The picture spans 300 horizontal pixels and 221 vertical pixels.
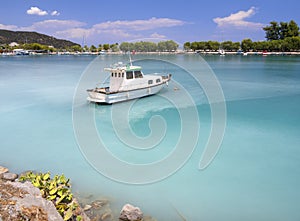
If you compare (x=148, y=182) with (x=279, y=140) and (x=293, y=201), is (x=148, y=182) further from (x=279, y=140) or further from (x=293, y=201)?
(x=279, y=140)

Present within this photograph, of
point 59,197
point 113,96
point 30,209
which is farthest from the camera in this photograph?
point 113,96

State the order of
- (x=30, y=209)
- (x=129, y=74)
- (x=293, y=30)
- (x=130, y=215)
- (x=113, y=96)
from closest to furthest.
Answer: (x=30, y=209), (x=130, y=215), (x=113, y=96), (x=129, y=74), (x=293, y=30)

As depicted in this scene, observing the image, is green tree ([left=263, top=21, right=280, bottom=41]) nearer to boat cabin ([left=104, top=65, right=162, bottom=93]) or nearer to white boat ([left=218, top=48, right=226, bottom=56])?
white boat ([left=218, top=48, right=226, bottom=56])

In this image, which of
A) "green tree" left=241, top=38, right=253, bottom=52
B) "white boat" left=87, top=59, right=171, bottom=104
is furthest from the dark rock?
"green tree" left=241, top=38, right=253, bottom=52

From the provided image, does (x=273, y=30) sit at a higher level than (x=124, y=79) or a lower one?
higher

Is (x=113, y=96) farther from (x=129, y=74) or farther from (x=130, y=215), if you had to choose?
(x=130, y=215)

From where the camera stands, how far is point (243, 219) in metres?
7.40

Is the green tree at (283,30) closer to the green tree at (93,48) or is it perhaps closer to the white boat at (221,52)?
the white boat at (221,52)

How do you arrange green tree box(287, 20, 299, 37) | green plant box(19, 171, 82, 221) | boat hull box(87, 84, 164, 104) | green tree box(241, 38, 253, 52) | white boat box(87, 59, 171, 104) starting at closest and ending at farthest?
green plant box(19, 171, 82, 221), boat hull box(87, 84, 164, 104), white boat box(87, 59, 171, 104), green tree box(287, 20, 299, 37), green tree box(241, 38, 253, 52)

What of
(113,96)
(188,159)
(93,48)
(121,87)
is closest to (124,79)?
(121,87)

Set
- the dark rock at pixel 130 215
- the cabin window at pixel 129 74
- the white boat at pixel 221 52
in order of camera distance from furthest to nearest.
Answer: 1. the white boat at pixel 221 52
2. the cabin window at pixel 129 74
3. the dark rock at pixel 130 215

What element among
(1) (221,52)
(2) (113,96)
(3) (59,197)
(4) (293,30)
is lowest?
(3) (59,197)

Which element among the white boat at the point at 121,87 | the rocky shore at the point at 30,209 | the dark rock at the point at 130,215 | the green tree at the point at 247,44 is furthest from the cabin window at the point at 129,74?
the green tree at the point at 247,44

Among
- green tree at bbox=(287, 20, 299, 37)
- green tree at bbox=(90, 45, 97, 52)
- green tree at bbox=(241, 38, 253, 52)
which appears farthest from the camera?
green tree at bbox=(90, 45, 97, 52)
